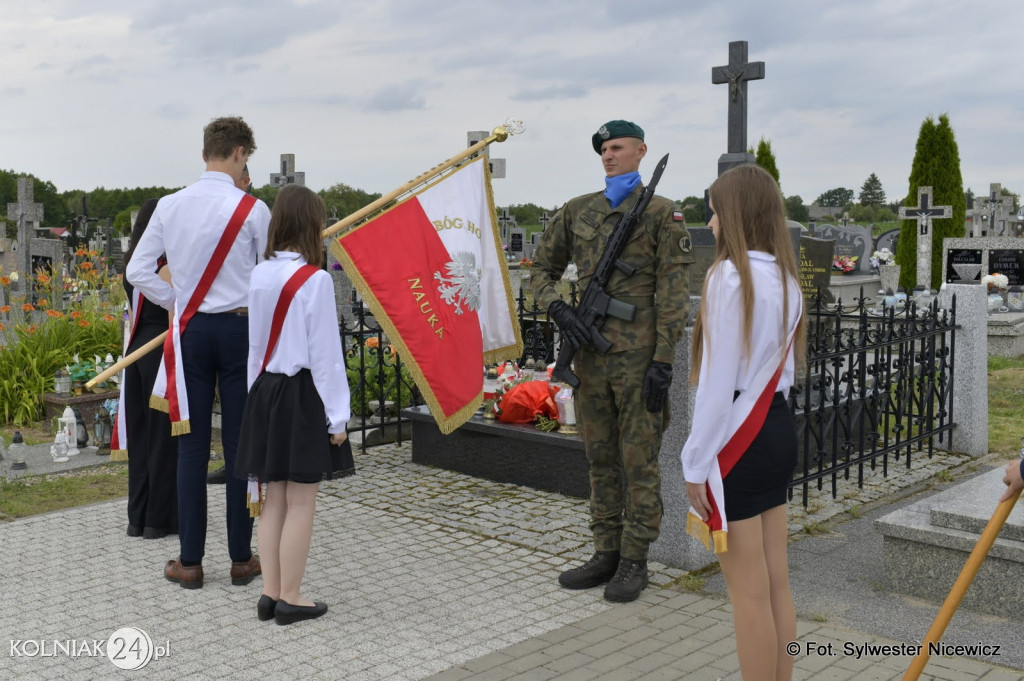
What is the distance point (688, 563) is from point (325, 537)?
2078 millimetres

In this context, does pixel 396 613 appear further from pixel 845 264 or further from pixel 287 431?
pixel 845 264

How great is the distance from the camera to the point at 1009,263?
17828 mm

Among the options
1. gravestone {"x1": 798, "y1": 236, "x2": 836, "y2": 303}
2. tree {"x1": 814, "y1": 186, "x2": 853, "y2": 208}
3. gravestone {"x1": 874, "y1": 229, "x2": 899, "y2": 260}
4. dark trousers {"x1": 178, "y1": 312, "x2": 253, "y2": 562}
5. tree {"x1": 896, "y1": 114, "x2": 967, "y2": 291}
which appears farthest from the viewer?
tree {"x1": 814, "y1": 186, "x2": 853, "y2": 208}

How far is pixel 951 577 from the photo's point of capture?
4.67 meters

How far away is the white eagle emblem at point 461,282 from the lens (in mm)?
5836

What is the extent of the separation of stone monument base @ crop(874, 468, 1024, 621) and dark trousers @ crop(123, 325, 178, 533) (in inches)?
150

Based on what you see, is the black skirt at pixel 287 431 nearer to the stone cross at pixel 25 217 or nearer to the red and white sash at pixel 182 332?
the red and white sash at pixel 182 332

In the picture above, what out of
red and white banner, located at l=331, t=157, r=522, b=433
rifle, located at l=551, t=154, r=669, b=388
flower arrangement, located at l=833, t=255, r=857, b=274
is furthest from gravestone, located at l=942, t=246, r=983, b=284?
rifle, located at l=551, t=154, r=669, b=388

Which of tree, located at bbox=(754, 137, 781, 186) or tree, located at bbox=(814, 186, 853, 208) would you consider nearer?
tree, located at bbox=(754, 137, 781, 186)

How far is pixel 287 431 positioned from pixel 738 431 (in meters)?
2.05

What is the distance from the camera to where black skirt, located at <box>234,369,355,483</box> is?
423 centimetres

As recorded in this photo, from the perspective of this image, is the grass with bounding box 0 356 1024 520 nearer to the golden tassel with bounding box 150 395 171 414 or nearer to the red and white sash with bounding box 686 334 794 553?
the red and white sash with bounding box 686 334 794 553

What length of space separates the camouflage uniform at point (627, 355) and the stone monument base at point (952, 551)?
3.81 ft

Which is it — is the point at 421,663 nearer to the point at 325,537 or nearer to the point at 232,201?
the point at 325,537
